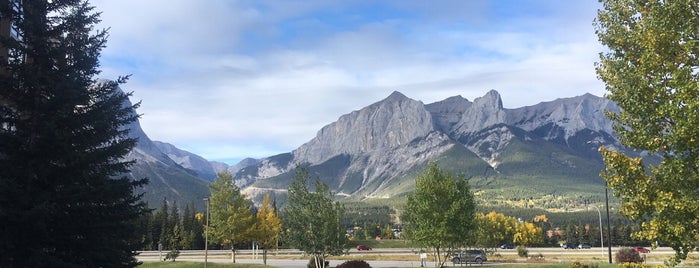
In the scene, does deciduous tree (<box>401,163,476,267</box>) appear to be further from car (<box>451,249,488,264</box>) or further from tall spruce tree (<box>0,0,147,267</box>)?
tall spruce tree (<box>0,0,147,267</box>)

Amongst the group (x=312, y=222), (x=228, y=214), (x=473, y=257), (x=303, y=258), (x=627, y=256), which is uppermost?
(x=312, y=222)

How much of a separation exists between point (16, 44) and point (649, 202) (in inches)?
777

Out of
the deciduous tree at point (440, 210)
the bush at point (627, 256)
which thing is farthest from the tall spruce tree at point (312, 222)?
the bush at point (627, 256)

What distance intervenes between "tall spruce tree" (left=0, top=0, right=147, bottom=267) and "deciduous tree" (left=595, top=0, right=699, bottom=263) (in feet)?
53.4

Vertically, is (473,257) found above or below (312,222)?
below

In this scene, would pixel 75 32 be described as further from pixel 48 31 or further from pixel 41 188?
pixel 41 188

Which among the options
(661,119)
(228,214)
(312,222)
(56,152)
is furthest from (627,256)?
(56,152)

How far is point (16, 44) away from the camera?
16.9 metres

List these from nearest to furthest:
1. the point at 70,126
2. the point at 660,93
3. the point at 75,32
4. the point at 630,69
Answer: the point at 660,93, the point at 630,69, the point at 70,126, the point at 75,32

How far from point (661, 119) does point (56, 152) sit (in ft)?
59.7

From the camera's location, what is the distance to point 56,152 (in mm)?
16828

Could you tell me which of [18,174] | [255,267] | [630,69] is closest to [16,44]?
[18,174]

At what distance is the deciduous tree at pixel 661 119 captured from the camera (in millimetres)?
11836

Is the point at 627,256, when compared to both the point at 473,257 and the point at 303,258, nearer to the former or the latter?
the point at 473,257
